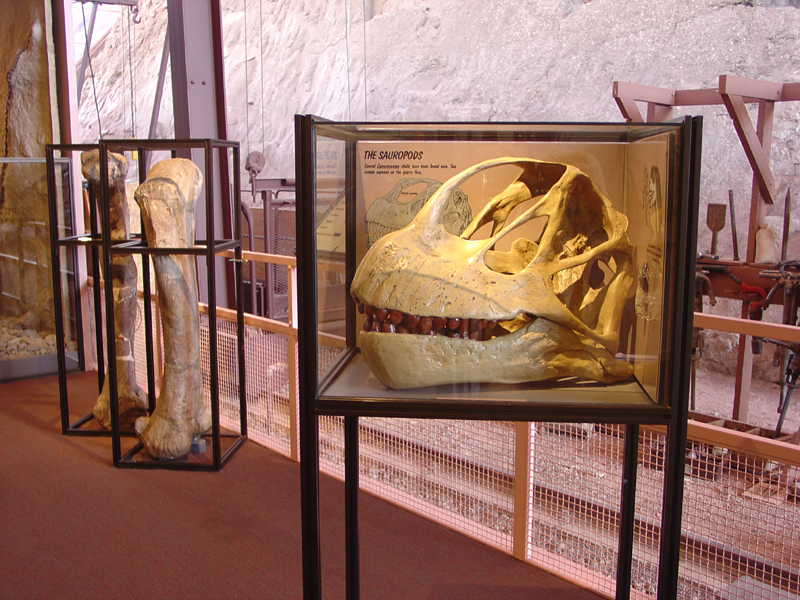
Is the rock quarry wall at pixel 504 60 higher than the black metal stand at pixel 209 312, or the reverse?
the rock quarry wall at pixel 504 60

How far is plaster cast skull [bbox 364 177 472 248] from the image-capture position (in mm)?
1414

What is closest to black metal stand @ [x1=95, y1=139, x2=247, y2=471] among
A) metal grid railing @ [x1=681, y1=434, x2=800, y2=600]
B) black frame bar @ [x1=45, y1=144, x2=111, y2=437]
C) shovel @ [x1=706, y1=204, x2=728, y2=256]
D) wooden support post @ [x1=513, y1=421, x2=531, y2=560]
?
black frame bar @ [x1=45, y1=144, x2=111, y2=437]

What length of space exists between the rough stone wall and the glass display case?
15.0 ft

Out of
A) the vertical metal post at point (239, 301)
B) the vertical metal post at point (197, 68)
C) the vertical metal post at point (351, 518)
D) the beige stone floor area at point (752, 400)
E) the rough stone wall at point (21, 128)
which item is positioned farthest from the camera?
the rough stone wall at point (21, 128)

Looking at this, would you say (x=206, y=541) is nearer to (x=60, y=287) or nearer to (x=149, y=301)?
(x=149, y=301)

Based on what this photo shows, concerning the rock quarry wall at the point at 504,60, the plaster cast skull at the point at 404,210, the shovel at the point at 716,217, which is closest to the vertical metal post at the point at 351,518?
the plaster cast skull at the point at 404,210

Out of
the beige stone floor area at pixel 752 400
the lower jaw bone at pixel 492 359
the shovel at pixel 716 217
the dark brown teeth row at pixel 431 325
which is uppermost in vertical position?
the shovel at pixel 716 217

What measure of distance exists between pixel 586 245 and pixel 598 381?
30 centimetres

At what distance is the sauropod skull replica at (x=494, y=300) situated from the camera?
131 cm

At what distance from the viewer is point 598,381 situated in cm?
135

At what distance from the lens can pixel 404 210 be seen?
1.43m

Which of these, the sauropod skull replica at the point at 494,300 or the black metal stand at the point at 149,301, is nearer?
the sauropod skull replica at the point at 494,300

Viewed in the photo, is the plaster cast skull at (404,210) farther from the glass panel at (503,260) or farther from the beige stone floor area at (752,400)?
the beige stone floor area at (752,400)

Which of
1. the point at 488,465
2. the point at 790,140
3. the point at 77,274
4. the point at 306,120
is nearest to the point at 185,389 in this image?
the point at 488,465
